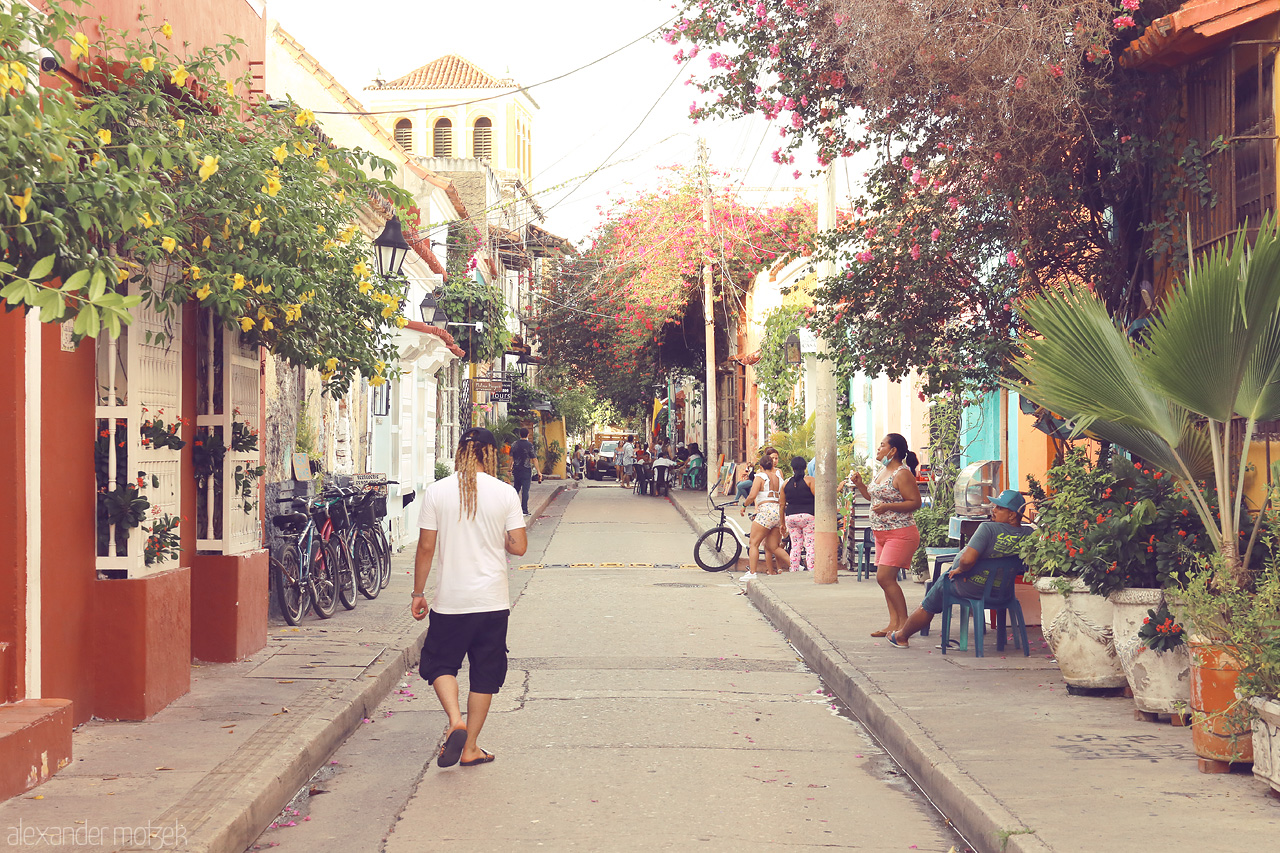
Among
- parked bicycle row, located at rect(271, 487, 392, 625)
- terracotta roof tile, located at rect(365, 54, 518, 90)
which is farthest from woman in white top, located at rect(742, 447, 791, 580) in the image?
terracotta roof tile, located at rect(365, 54, 518, 90)

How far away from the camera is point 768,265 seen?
3125 cm

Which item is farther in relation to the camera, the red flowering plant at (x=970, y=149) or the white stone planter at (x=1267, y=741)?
the red flowering plant at (x=970, y=149)

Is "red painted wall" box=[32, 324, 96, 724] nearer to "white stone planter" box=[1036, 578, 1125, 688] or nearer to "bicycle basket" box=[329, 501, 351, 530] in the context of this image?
"white stone planter" box=[1036, 578, 1125, 688]

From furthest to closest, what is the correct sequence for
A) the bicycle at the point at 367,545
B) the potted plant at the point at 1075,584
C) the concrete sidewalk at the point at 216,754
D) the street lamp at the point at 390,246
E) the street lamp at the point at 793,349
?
the street lamp at the point at 793,349 < the street lamp at the point at 390,246 < the bicycle at the point at 367,545 < the potted plant at the point at 1075,584 < the concrete sidewalk at the point at 216,754

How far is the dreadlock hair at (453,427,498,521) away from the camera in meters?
7.20

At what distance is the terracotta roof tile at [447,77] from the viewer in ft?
205

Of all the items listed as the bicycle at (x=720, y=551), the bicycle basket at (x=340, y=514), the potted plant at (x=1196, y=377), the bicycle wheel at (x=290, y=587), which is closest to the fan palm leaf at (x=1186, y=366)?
the potted plant at (x=1196, y=377)

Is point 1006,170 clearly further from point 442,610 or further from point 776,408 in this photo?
point 776,408

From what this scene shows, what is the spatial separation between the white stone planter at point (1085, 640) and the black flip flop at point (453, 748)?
3819 millimetres

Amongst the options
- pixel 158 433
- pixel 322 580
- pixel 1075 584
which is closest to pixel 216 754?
pixel 158 433

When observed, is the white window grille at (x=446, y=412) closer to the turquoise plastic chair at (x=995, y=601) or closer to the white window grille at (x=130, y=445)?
the turquoise plastic chair at (x=995, y=601)

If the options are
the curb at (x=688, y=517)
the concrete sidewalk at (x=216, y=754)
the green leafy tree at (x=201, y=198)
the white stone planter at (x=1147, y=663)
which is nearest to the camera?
the green leafy tree at (x=201, y=198)

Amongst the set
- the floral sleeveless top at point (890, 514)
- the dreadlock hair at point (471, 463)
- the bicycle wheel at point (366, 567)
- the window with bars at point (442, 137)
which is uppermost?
the window with bars at point (442, 137)

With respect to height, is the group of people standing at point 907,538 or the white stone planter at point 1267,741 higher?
the group of people standing at point 907,538
